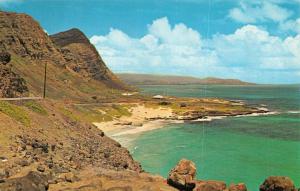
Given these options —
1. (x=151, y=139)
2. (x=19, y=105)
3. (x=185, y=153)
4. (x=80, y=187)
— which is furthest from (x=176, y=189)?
(x=151, y=139)

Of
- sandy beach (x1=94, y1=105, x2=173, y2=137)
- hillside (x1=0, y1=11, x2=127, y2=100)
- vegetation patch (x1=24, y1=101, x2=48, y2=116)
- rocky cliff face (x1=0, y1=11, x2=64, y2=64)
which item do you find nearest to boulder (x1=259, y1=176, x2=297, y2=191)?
vegetation patch (x1=24, y1=101, x2=48, y2=116)

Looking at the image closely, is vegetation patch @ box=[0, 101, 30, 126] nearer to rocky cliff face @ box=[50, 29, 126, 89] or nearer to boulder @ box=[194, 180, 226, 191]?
boulder @ box=[194, 180, 226, 191]

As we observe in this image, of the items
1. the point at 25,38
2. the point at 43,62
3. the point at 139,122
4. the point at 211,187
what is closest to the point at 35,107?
the point at 211,187

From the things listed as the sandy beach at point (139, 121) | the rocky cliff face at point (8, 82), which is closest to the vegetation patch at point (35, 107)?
the rocky cliff face at point (8, 82)

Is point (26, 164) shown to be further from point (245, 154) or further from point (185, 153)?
point (245, 154)

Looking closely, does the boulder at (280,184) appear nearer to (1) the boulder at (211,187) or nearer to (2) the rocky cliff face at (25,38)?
(1) the boulder at (211,187)
